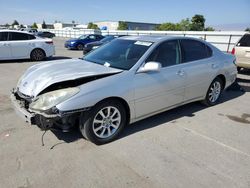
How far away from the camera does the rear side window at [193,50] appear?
4605mm

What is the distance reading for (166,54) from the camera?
14.0 ft

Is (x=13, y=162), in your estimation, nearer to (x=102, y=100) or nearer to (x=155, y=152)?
(x=102, y=100)

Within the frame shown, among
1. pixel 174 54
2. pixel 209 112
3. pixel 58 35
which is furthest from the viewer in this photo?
pixel 58 35

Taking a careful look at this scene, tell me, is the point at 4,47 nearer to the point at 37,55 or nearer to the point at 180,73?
the point at 37,55

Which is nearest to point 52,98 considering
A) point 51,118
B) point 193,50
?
point 51,118

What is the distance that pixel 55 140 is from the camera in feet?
12.2

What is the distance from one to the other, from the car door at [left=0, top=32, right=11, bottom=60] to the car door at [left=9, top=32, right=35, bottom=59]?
6.9 inches

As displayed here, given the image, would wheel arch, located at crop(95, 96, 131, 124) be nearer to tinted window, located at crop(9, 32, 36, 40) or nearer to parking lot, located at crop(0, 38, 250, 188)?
parking lot, located at crop(0, 38, 250, 188)

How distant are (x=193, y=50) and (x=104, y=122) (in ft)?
8.03

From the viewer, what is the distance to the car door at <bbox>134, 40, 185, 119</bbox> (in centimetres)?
383

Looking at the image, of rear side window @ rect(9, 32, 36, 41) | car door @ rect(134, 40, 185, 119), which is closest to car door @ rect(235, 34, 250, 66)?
car door @ rect(134, 40, 185, 119)

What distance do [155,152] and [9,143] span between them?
2.19m

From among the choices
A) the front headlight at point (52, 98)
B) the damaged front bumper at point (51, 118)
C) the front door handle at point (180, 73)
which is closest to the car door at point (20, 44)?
the damaged front bumper at point (51, 118)

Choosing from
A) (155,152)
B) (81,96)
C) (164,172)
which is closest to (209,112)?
(155,152)
